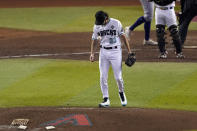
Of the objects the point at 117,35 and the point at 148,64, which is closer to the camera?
the point at 117,35

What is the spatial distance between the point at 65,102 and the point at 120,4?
18041 millimetres

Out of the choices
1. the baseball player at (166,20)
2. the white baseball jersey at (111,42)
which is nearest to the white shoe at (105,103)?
the white baseball jersey at (111,42)

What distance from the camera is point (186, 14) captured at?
17.5 meters

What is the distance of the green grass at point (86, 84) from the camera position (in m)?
12.4

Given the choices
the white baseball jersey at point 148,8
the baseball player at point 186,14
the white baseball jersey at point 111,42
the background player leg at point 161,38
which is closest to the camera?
the white baseball jersey at point 111,42

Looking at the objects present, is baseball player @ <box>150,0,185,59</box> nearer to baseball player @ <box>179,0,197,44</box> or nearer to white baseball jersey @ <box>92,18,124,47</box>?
baseball player @ <box>179,0,197,44</box>

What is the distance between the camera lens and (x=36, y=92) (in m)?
13.4

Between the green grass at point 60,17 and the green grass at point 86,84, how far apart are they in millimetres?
6862

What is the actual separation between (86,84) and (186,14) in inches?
190

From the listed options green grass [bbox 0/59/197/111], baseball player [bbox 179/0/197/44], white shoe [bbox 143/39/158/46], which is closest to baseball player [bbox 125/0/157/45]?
white shoe [bbox 143/39/158/46]

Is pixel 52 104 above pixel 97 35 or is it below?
below

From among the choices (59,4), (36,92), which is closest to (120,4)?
(59,4)

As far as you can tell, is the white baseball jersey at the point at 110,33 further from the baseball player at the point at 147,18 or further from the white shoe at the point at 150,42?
the white shoe at the point at 150,42

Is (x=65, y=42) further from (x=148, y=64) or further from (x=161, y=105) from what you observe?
(x=161, y=105)
